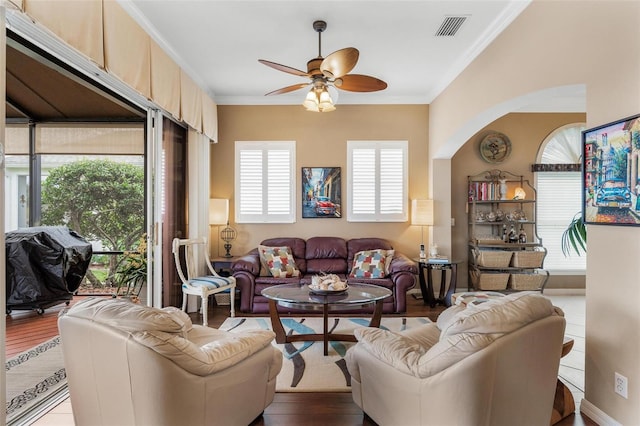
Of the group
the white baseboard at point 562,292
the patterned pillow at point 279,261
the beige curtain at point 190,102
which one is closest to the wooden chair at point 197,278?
the patterned pillow at point 279,261

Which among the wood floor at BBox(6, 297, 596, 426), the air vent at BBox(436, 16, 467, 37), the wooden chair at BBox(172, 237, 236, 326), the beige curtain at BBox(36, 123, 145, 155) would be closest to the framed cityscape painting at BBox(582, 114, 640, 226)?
the wood floor at BBox(6, 297, 596, 426)

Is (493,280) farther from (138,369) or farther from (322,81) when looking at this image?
(138,369)

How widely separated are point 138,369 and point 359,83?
113 inches

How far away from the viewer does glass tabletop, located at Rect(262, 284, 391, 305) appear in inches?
122

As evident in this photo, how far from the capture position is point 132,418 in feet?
5.43

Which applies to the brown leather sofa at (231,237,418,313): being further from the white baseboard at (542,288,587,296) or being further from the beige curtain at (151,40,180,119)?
the white baseboard at (542,288,587,296)

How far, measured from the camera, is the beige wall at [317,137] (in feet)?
18.2

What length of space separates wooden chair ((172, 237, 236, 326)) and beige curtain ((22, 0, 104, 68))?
7.43 feet

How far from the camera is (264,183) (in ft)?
18.2

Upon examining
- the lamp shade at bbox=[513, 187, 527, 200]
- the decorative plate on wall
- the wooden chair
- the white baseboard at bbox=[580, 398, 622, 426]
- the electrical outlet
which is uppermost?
the decorative plate on wall

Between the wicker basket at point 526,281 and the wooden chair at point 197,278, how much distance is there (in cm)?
398

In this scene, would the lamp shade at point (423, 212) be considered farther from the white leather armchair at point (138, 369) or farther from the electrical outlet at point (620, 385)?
the white leather armchair at point (138, 369)

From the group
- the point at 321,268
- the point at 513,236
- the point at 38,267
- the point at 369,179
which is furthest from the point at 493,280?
the point at 38,267

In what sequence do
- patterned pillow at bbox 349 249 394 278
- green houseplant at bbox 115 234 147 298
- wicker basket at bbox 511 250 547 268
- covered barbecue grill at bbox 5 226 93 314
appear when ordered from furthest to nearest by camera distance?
wicker basket at bbox 511 250 547 268, patterned pillow at bbox 349 249 394 278, green houseplant at bbox 115 234 147 298, covered barbecue grill at bbox 5 226 93 314
